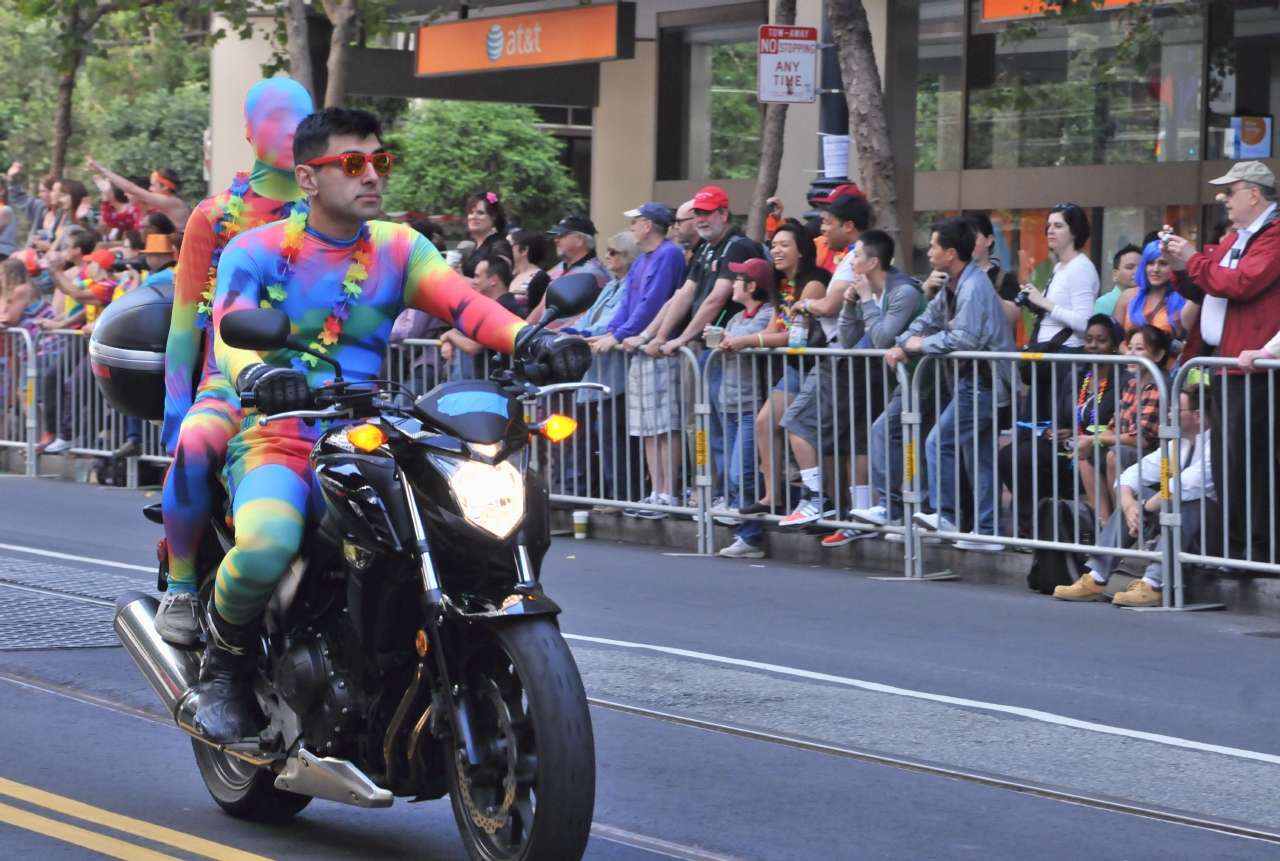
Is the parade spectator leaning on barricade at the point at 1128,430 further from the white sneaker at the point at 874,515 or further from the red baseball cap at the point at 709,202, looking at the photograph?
the red baseball cap at the point at 709,202

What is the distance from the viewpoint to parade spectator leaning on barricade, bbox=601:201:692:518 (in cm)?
1191

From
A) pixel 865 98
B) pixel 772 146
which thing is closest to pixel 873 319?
pixel 865 98

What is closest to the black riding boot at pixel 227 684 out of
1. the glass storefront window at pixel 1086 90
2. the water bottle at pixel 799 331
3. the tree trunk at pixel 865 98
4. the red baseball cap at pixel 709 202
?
the water bottle at pixel 799 331

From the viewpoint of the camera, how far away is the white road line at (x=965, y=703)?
642cm

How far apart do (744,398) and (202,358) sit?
6.07 metres

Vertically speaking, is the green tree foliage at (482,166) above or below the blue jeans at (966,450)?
above

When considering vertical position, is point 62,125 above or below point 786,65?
above

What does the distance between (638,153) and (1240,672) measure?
16587 mm

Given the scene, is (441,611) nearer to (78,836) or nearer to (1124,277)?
(78,836)

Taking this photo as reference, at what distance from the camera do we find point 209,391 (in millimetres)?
5348

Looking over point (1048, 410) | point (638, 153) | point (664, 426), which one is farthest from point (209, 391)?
point (638, 153)

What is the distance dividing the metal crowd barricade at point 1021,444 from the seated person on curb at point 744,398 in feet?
4.17

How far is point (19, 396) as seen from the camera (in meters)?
16.8

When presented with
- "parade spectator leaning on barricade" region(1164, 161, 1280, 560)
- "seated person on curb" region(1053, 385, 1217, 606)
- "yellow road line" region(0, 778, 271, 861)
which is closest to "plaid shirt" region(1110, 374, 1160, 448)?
"seated person on curb" region(1053, 385, 1217, 606)
